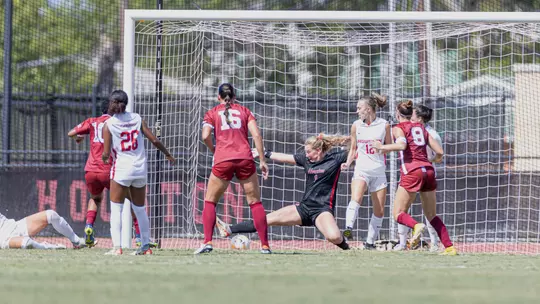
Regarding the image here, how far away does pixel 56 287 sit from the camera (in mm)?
5613

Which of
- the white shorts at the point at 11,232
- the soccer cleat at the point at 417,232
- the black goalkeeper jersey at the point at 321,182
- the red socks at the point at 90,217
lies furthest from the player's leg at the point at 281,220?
the white shorts at the point at 11,232

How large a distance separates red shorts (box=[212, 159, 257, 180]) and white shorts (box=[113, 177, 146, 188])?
0.73 metres

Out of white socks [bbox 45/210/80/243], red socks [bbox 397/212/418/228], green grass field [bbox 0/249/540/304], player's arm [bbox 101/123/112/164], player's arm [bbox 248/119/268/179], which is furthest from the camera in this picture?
white socks [bbox 45/210/80/243]

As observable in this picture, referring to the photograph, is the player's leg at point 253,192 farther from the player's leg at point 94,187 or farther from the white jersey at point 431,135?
the white jersey at point 431,135

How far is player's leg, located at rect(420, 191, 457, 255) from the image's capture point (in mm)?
9562

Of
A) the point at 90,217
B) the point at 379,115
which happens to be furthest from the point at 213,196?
the point at 379,115

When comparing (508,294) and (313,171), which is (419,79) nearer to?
(313,171)

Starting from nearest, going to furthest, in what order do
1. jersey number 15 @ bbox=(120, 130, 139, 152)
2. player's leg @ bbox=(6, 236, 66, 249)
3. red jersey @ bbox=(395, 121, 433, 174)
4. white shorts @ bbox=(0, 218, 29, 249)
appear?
jersey number 15 @ bbox=(120, 130, 139, 152), red jersey @ bbox=(395, 121, 433, 174), player's leg @ bbox=(6, 236, 66, 249), white shorts @ bbox=(0, 218, 29, 249)

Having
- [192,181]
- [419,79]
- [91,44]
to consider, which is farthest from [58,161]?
[91,44]

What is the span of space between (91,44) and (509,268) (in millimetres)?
23174

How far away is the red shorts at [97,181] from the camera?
10.5m

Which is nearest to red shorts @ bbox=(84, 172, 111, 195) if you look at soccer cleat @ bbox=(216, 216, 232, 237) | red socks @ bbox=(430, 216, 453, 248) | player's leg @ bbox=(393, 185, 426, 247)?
soccer cleat @ bbox=(216, 216, 232, 237)

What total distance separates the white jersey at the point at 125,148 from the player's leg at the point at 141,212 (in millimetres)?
142

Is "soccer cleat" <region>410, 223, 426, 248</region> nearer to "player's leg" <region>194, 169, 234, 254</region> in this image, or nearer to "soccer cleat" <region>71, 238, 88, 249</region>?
"player's leg" <region>194, 169, 234, 254</region>
